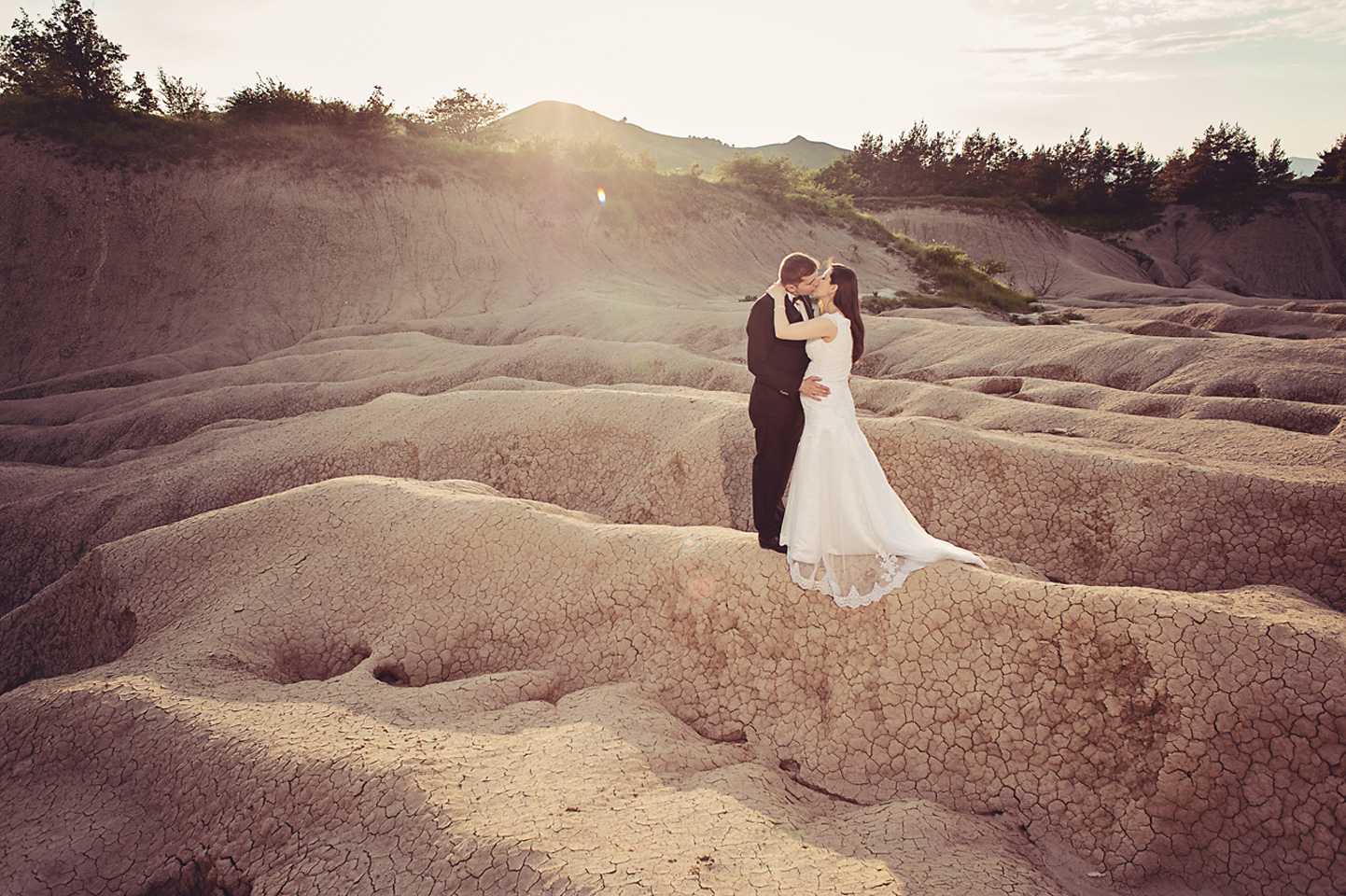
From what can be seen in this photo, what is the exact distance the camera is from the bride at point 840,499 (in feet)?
10.8

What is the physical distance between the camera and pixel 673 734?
3.17 m

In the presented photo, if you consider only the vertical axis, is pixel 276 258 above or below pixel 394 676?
above

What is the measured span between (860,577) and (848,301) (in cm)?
135

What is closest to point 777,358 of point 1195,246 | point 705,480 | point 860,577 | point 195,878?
point 860,577

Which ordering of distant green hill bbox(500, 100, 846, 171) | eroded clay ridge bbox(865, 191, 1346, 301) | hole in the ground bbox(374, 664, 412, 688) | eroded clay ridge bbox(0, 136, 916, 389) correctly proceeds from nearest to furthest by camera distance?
hole in the ground bbox(374, 664, 412, 688) < eroded clay ridge bbox(0, 136, 916, 389) < eroded clay ridge bbox(865, 191, 1346, 301) < distant green hill bbox(500, 100, 846, 171)

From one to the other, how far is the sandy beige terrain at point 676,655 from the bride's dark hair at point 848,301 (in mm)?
1169

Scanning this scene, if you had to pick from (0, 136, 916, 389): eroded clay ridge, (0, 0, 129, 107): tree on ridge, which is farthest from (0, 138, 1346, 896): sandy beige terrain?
(0, 0, 129, 107): tree on ridge

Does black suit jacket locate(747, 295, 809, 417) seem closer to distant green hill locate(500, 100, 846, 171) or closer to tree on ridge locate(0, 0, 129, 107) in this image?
tree on ridge locate(0, 0, 129, 107)

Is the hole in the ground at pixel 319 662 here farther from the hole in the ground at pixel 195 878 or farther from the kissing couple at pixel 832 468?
the kissing couple at pixel 832 468

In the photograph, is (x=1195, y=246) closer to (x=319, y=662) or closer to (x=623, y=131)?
(x=319, y=662)

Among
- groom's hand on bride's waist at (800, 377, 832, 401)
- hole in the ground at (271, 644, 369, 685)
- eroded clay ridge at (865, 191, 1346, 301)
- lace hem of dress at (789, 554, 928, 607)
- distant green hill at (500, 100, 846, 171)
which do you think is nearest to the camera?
lace hem of dress at (789, 554, 928, 607)

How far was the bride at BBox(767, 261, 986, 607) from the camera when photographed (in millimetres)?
3279

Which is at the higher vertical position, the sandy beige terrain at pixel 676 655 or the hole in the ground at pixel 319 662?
the sandy beige terrain at pixel 676 655

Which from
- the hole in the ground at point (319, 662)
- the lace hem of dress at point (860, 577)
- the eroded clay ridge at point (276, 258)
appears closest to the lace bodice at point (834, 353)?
the lace hem of dress at point (860, 577)
